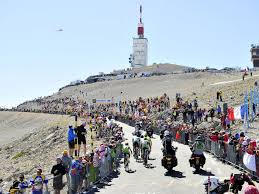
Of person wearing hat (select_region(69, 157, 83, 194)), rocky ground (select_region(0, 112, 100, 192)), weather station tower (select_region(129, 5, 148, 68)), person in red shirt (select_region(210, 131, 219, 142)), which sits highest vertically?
weather station tower (select_region(129, 5, 148, 68))

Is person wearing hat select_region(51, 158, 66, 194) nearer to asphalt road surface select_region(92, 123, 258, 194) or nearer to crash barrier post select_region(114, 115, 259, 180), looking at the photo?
asphalt road surface select_region(92, 123, 258, 194)

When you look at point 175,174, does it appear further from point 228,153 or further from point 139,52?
point 139,52

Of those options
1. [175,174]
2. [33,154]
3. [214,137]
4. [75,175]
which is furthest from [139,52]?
[75,175]

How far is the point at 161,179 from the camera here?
66.3ft

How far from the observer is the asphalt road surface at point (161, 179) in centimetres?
1812

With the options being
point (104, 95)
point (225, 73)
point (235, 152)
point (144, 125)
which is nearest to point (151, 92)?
point (104, 95)

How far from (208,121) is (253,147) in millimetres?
21001

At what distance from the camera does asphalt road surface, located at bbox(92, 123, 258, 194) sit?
18125 mm

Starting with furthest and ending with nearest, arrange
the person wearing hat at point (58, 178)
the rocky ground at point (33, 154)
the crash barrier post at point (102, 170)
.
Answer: the rocky ground at point (33, 154) → the crash barrier post at point (102, 170) → the person wearing hat at point (58, 178)

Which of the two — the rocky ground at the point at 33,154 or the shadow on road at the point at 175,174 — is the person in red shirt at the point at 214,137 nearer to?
the shadow on road at the point at 175,174

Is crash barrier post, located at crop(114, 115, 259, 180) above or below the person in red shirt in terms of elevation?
below

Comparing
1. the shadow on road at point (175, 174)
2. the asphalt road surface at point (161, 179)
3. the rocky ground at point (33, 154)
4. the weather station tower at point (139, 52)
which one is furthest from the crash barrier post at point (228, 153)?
the weather station tower at point (139, 52)


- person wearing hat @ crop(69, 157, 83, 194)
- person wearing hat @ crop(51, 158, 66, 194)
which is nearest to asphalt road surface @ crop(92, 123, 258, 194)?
person wearing hat @ crop(69, 157, 83, 194)

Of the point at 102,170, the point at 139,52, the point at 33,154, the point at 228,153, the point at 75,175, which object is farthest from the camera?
the point at 139,52
